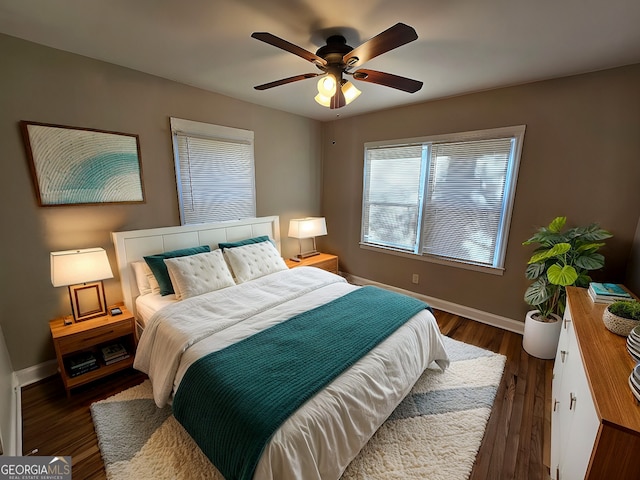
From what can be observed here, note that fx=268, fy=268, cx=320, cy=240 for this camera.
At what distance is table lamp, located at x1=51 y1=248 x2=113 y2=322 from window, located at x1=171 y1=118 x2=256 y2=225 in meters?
0.88

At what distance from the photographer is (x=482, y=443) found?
1673mm

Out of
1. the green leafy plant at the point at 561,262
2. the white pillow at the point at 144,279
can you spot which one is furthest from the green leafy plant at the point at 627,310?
the white pillow at the point at 144,279

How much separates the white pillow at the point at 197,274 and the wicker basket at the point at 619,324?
258 cm

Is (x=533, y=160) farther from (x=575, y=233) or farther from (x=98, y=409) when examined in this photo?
(x=98, y=409)

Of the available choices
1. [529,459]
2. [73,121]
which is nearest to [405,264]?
[529,459]

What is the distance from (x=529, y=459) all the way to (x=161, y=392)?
224 centimetres

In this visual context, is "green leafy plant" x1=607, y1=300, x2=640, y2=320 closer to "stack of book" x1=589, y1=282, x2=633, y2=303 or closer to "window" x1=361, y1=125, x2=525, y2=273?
"stack of book" x1=589, y1=282, x2=633, y2=303

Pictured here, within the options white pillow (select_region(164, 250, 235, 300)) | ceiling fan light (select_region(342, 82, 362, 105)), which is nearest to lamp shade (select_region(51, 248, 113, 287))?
white pillow (select_region(164, 250, 235, 300))

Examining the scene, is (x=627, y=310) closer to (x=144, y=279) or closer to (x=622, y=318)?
(x=622, y=318)

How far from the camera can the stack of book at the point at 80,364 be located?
200 centimetres

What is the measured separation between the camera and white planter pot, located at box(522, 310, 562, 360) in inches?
92.6

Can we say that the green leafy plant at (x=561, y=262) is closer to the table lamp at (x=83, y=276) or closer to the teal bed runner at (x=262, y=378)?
the teal bed runner at (x=262, y=378)

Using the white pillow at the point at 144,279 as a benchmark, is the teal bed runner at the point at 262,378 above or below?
below

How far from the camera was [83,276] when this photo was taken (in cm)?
197
